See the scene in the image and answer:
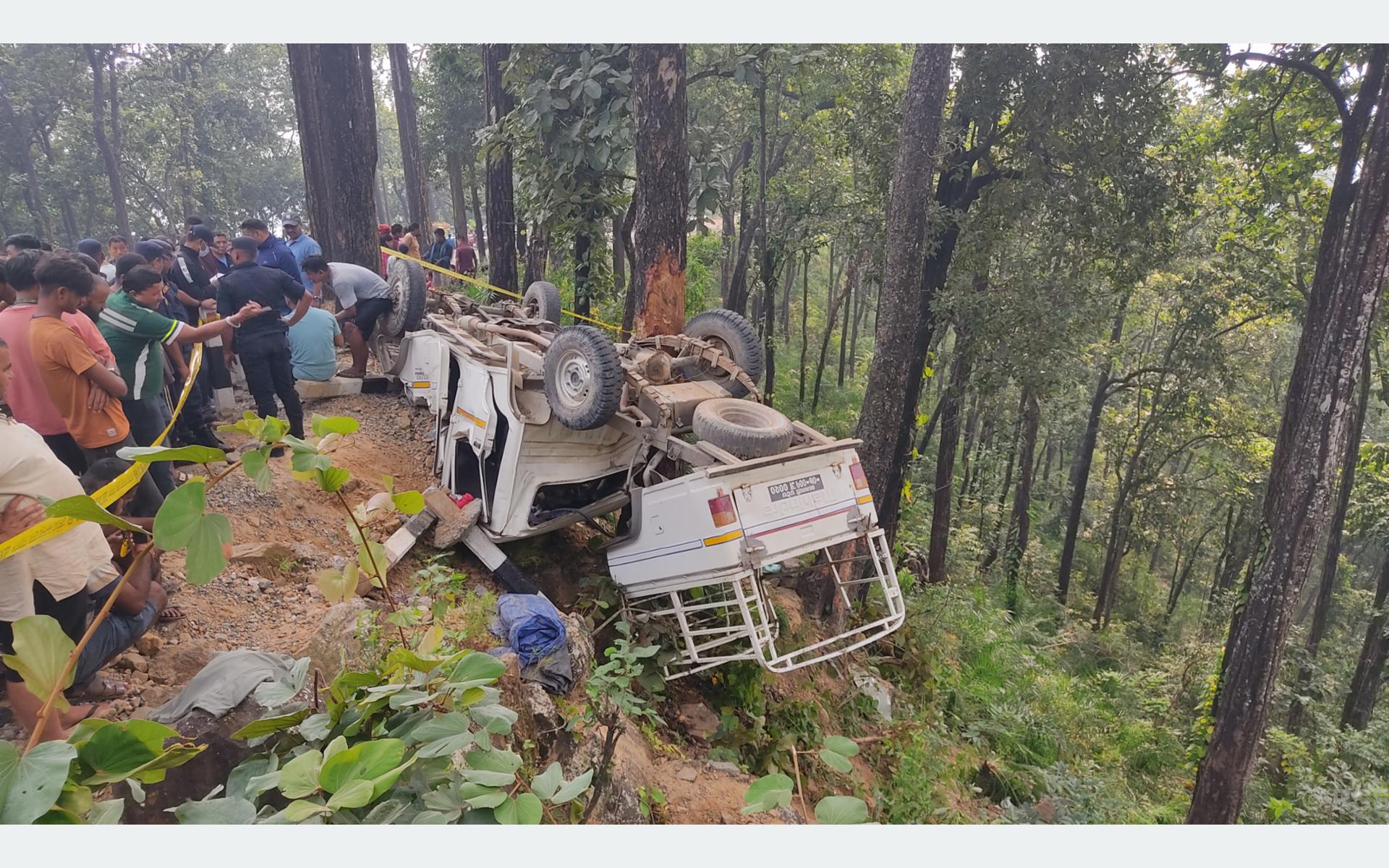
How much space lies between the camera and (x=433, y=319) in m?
6.76

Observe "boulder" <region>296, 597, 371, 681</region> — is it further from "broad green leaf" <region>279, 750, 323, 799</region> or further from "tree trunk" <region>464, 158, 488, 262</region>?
"tree trunk" <region>464, 158, 488, 262</region>

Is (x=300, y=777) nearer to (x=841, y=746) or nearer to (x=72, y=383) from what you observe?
(x=841, y=746)

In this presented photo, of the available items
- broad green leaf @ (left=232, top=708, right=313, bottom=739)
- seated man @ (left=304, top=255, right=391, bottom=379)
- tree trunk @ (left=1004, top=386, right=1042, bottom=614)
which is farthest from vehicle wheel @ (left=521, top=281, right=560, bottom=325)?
tree trunk @ (left=1004, top=386, right=1042, bottom=614)

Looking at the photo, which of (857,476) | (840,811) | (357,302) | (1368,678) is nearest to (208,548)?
(840,811)

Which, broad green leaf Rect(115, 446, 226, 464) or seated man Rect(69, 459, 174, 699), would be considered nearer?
broad green leaf Rect(115, 446, 226, 464)

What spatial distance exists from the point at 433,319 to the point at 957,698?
6.37 meters

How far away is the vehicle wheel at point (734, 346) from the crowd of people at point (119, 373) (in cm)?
311

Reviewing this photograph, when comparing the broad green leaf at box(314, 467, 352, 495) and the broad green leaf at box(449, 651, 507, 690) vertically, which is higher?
the broad green leaf at box(314, 467, 352, 495)

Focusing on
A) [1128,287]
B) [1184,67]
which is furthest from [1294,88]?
[1128,287]

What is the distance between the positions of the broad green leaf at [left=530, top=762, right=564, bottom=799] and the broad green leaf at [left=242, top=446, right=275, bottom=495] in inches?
32.6

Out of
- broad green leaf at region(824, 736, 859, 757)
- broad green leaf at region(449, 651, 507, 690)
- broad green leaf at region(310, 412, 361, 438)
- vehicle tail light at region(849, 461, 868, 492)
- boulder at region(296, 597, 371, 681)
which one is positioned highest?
broad green leaf at region(310, 412, 361, 438)

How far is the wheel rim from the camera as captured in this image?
4.68 meters

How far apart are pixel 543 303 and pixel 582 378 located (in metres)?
3.02

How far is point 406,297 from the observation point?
7203 mm
